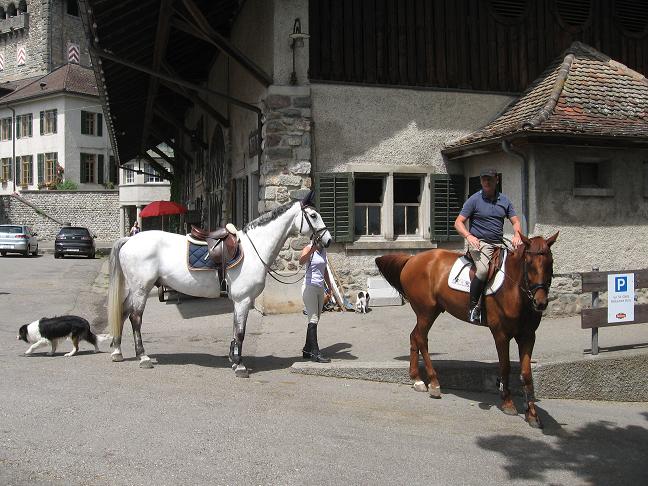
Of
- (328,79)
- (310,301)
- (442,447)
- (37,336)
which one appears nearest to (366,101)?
(328,79)

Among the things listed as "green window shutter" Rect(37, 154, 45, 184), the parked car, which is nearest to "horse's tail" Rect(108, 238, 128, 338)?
the parked car

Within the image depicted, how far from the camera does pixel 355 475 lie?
477 cm

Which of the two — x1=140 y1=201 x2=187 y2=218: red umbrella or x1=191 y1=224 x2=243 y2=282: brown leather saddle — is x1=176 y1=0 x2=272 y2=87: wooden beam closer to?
x1=191 y1=224 x2=243 y2=282: brown leather saddle

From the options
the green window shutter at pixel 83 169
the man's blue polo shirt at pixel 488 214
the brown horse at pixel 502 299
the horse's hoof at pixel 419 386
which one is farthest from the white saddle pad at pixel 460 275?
the green window shutter at pixel 83 169

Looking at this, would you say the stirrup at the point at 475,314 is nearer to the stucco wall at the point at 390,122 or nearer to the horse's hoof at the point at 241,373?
the horse's hoof at the point at 241,373

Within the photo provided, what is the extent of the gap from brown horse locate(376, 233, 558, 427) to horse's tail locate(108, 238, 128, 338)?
3.22 meters

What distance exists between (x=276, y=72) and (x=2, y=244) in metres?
24.4

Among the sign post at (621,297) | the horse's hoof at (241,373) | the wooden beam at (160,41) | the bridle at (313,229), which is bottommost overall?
the horse's hoof at (241,373)

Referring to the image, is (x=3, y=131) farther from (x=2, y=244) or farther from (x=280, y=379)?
(x=280, y=379)

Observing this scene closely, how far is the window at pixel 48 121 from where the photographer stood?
5378cm

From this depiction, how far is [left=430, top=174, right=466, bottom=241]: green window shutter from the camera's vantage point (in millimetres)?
13109

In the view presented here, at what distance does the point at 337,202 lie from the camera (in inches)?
494

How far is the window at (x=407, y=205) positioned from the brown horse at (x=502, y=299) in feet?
17.5

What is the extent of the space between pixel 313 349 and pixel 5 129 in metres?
56.2
